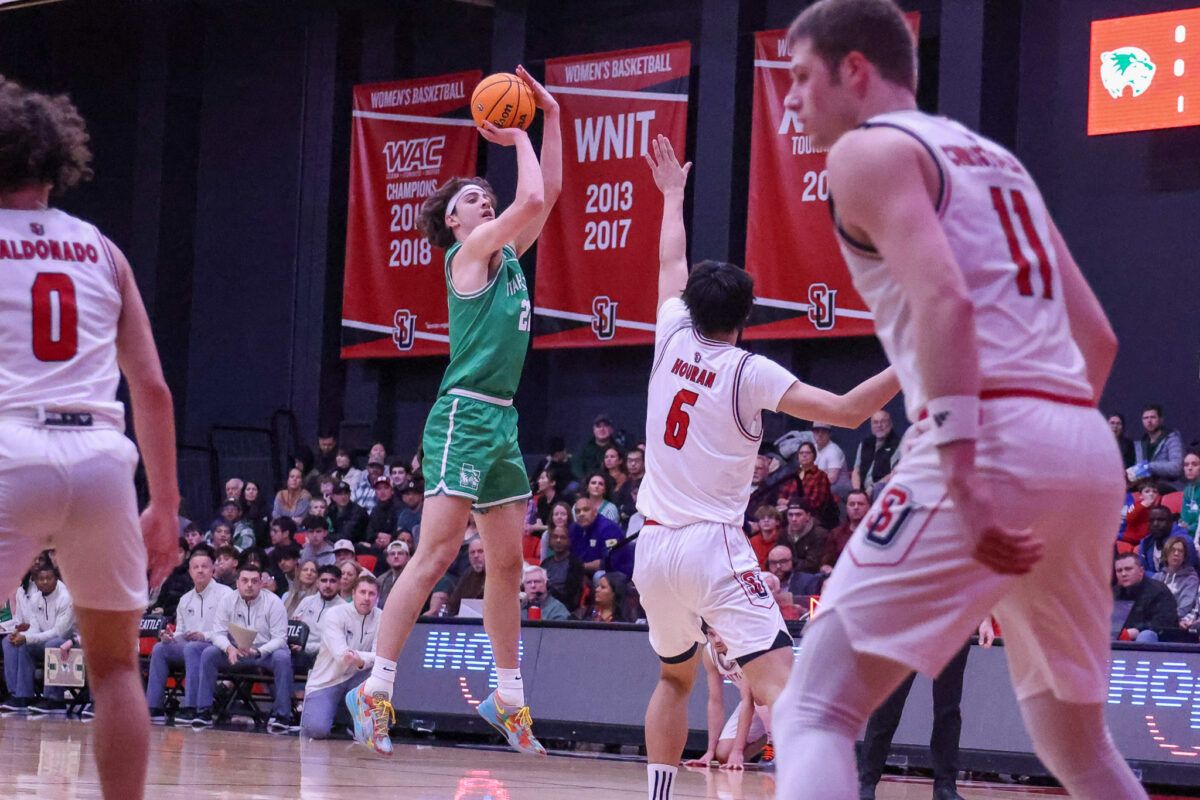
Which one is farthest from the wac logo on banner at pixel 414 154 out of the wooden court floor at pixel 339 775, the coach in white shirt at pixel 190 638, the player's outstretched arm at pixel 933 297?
the player's outstretched arm at pixel 933 297

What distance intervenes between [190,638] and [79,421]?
37.7ft

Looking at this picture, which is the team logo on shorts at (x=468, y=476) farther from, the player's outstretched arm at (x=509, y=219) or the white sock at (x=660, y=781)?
the white sock at (x=660, y=781)

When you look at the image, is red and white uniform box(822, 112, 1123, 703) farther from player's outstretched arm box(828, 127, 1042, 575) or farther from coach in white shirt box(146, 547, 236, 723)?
coach in white shirt box(146, 547, 236, 723)

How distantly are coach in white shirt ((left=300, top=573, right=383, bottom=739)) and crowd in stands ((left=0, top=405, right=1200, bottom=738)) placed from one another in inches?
0.7

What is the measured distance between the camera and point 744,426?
5395 millimetres

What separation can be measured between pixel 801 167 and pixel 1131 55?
3.37 metres

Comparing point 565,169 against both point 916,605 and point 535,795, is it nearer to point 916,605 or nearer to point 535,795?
point 535,795

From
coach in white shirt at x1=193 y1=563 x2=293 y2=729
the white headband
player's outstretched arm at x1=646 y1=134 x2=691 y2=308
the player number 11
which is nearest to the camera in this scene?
the player number 11

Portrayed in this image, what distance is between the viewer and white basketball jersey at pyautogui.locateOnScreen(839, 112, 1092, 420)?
2.85 meters

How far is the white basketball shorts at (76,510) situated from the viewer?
3463 mm

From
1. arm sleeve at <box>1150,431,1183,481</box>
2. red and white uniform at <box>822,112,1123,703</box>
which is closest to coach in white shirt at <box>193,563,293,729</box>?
arm sleeve at <box>1150,431,1183,481</box>

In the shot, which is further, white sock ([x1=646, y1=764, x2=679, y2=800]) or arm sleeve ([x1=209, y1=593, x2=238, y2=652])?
arm sleeve ([x1=209, y1=593, x2=238, y2=652])

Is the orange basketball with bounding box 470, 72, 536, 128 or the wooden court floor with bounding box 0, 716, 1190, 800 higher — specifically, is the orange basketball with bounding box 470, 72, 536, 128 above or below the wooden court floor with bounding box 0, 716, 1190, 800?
above

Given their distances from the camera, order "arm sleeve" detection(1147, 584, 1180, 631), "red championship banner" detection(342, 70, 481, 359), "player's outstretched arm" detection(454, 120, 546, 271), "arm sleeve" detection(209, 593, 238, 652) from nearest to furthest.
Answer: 1. "player's outstretched arm" detection(454, 120, 546, 271)
2. "arm sleeve" detection(1147, 584, 1180, 631)
3. "arm sleeve" detection(209, 593, 238, 652)
4. "red championship banner" detection(342, 70, 481, 359)
